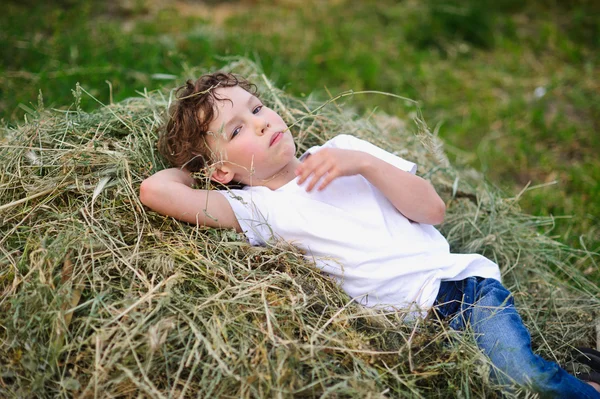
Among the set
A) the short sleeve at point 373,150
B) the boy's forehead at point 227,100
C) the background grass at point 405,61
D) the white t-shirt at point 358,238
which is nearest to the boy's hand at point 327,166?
the white t-shirt at point 358,238

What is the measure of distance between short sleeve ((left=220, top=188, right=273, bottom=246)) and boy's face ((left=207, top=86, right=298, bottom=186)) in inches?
3.9

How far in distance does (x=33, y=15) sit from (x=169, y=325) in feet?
14.5

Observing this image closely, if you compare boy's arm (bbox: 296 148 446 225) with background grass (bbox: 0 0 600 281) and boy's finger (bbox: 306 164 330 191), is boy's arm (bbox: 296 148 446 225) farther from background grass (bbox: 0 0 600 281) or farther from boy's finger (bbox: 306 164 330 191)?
background grass (bbox: 0 0 600 281)

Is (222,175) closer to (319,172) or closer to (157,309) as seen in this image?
(319,172)

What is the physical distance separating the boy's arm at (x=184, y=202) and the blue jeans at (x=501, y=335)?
100cm

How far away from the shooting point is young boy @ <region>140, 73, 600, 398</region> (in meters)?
2.43

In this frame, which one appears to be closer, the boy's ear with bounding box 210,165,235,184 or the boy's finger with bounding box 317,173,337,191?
the boy's finger with bounding box 317,173,337,191

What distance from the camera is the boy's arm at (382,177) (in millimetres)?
2346

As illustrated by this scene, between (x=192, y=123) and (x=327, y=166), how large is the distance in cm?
66

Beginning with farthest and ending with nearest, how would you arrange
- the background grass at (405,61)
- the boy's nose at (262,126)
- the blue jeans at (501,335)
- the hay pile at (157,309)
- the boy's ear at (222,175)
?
1. the background grass at (405,61)
2. the boy's ear at (222,175)
3. the boy's nose at (262,126)
4. the blue jeans at (501,335)
5. the hay pile at (157,309)

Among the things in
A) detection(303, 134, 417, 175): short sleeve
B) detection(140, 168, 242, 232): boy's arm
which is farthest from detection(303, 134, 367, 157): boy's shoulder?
detection(140, 168, 242, 232): boy's arm

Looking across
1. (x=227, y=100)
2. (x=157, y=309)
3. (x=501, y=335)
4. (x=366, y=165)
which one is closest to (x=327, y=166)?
(x=366, y=165)

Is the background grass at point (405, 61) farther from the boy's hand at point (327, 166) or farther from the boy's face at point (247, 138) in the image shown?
the boy's hand at point (327, 166)

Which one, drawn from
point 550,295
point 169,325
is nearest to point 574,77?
point 550,295
